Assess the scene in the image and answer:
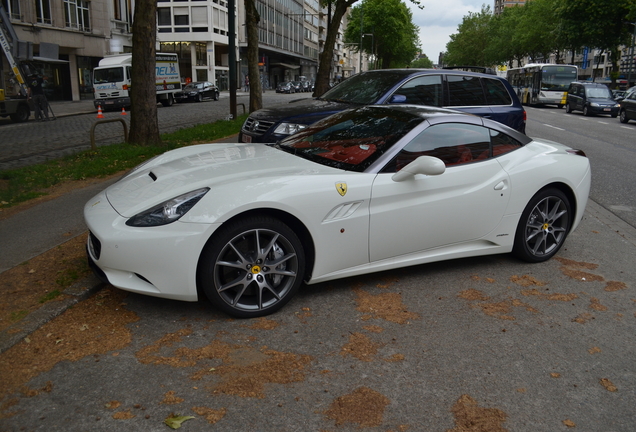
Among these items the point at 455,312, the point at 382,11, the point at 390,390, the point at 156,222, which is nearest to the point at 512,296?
the point at 455,312

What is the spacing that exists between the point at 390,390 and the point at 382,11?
84879mm

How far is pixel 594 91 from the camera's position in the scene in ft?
104

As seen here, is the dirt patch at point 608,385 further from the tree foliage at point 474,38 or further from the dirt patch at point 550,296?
the tree foliage at point 474,38

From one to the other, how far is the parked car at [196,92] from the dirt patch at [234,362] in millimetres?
36058

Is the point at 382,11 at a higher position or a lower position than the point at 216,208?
higher

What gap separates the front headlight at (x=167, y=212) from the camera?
366 cm

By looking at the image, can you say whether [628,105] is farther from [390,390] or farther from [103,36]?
[103,36]

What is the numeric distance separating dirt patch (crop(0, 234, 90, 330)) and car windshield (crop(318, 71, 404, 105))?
4827mm

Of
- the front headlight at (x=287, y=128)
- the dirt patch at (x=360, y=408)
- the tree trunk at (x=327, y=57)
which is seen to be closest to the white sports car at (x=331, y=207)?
the dirt patch at (x=360, y=408)

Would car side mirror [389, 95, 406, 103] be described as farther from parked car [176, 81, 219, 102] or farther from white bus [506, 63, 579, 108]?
white bus [506, 63, 579, 108]

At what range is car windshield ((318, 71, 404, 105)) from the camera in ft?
27.8

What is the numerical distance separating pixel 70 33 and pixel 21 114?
1875 centimetres

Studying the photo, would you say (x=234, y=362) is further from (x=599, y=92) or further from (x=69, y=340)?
(x=599, y=92)

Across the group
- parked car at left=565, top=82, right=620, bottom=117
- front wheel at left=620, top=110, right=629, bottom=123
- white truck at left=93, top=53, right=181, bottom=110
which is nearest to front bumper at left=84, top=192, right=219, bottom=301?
front wheel at left=620, top=110, right=629, bottom=123
